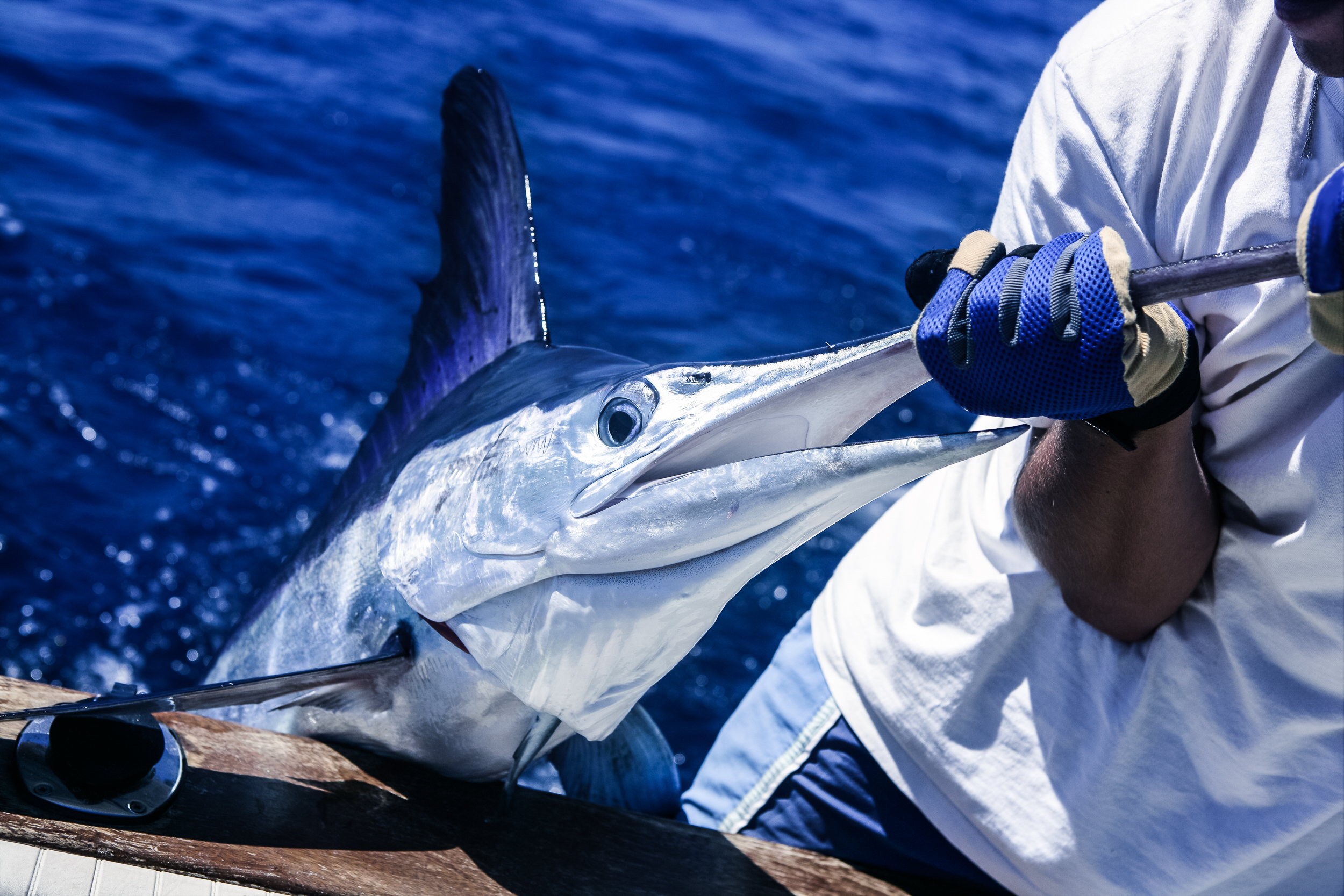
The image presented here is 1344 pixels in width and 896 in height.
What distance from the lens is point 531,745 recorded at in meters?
1.40

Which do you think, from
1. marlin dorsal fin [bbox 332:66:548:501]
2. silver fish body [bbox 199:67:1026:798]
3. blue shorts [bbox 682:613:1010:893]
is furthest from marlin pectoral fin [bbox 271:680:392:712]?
blue shorts [bbox 682:613:1010:893]

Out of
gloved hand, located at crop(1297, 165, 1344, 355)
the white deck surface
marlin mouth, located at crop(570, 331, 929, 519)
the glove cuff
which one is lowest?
the white deck surface

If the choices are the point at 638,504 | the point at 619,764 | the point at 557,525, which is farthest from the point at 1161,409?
the point at 619,764

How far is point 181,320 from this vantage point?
441 cm

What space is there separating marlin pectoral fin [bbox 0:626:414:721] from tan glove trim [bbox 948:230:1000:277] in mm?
889

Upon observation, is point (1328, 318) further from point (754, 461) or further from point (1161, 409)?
point (754, 461)

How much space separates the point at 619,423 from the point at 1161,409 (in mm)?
601

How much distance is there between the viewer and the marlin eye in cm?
129

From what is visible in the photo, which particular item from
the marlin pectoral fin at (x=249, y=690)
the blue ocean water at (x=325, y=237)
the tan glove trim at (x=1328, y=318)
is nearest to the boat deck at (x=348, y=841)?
the marlin pectoral fin at (x=249, y=690)

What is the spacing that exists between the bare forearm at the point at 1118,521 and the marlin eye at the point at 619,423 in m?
0.52

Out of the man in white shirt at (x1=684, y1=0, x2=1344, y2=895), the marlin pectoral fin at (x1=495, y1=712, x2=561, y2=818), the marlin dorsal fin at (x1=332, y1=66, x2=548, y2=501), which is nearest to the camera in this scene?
the man in white shirt at (x1=684, y1=0, x2=1344, y2=895)

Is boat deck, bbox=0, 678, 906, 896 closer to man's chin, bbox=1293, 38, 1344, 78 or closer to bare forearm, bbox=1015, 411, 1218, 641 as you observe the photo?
bare forearm, bbox=1015, 411, 1218, 641

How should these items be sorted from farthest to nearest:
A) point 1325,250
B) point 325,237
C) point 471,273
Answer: point 325,237 < point 471,273 < point 1325,250

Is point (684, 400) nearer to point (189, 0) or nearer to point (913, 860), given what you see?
point (913, 860)
